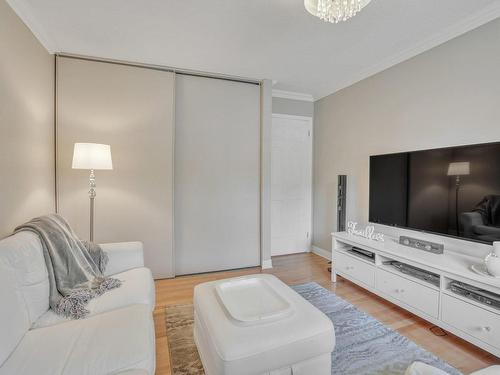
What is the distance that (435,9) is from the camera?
192 centimetres

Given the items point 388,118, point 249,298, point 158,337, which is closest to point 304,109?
point 388,118

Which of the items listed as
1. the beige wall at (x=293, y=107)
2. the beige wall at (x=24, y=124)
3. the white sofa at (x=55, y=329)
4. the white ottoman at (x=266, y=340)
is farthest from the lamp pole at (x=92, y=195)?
the beige wall at (x=293, y=107)

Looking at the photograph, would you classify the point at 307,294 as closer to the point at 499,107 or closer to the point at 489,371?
the point at 489,371

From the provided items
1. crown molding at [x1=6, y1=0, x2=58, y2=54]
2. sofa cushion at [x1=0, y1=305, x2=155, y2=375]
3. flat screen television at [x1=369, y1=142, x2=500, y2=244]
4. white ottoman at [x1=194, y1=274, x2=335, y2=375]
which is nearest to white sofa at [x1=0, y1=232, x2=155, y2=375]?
sofa cushion at [x1=0, y1=305, x2=155, y2=375]

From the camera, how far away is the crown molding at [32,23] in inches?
73.3

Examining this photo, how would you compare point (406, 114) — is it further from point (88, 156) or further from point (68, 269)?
point (68, 269)

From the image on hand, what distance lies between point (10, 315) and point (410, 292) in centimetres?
267

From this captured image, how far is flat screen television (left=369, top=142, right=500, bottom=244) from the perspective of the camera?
1842 mm

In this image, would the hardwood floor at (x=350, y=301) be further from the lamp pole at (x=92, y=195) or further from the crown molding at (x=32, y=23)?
the crown molding at (x=32, y=23)

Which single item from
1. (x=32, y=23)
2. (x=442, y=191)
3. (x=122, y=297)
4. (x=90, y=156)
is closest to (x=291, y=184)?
(x=442, y=191)

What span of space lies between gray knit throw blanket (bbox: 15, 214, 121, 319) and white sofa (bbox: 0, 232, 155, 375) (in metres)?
0.05

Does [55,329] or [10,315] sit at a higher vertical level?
[10,315]

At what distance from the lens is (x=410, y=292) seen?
83.1 inches

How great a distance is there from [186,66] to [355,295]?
10.4 feet
